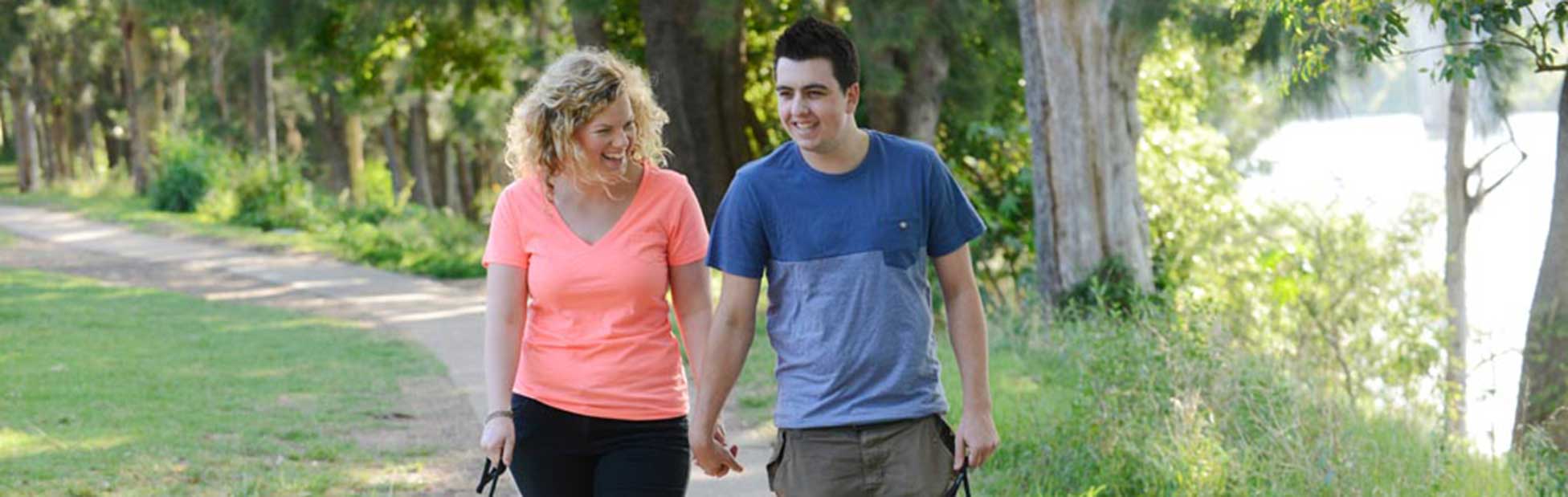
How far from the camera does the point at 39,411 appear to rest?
9.59 metres

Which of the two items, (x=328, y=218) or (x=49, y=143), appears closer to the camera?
(x=328, y=218)

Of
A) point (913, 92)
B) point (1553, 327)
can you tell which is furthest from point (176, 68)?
point (1553, 327)

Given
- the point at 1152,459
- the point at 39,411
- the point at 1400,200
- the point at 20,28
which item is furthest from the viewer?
the point at 20,28

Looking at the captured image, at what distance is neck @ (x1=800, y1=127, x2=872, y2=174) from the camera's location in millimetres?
3828

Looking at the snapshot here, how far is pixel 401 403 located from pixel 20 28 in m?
34.0

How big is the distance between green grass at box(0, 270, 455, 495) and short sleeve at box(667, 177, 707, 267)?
3877 mm

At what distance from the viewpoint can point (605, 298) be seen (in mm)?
4172

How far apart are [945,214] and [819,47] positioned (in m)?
0.43

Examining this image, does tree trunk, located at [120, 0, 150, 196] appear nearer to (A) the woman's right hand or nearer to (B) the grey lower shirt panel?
(A) the woman's right hand

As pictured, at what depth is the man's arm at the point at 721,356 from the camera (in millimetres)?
3941

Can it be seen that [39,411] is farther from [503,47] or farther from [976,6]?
[503,47]

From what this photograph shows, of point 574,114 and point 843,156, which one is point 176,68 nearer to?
point 574,114

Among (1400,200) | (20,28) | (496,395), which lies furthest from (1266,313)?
(20,28)

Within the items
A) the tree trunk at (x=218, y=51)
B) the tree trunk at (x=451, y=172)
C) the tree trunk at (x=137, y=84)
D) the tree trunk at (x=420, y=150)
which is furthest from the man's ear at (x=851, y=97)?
the tree trunk at (x=451, y=172)
